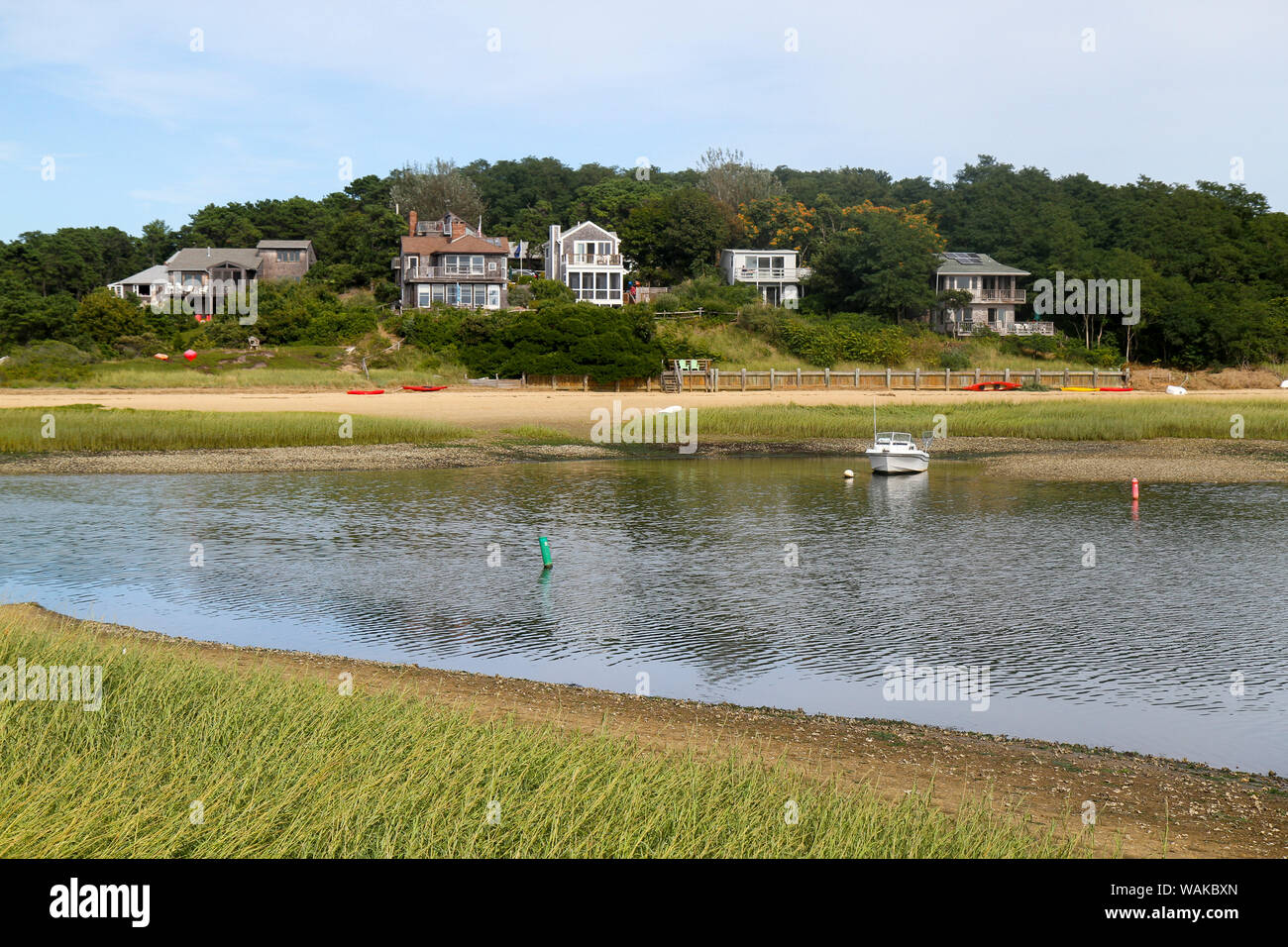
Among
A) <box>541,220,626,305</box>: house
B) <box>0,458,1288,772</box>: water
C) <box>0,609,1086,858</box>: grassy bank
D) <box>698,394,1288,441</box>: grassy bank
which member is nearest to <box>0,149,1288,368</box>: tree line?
<box>541,220,626,305</box>: house

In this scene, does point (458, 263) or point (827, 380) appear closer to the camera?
point (827, 380)

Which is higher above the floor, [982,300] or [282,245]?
[282,245]

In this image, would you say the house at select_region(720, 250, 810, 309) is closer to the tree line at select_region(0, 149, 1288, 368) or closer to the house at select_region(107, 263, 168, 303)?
the tree line at select_region(0, 149, 1288, 368)

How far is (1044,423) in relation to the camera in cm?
5962

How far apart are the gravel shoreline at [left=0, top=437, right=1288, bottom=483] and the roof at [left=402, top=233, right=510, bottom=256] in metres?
47.5

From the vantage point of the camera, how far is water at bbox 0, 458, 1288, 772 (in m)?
16.7

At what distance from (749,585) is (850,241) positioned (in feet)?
266

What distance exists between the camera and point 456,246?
98.1m

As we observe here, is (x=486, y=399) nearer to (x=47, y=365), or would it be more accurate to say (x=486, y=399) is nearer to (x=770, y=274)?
(x=47, y=365)

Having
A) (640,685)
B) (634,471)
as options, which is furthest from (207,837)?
(634,471)

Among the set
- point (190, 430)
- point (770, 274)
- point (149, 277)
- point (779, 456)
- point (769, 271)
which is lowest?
point (779, 456)

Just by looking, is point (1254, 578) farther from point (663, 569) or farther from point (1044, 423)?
point (1044, 423)

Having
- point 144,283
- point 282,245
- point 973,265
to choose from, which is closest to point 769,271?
point 973,265
